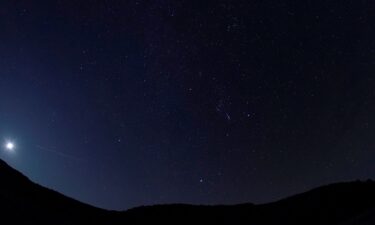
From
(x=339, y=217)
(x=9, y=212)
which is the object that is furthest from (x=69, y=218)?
(x=339, y=217)

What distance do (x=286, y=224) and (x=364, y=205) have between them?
3.77 meters

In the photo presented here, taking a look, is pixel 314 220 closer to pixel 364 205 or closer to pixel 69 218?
pixel 364 205

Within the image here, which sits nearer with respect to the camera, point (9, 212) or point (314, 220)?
point (9, 212)

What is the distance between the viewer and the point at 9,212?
Answer: 16562mm

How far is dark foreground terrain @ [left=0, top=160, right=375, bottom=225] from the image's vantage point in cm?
1764

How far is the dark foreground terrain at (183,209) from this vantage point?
1764 cm

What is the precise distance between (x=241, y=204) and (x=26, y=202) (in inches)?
490

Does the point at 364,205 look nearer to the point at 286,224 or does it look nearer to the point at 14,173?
the point at 286,224

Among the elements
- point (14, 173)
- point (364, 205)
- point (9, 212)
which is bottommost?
point (9, 212)

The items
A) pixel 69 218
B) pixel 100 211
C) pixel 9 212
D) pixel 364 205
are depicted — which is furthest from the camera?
pixel 100 211

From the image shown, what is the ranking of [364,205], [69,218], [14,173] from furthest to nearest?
1. [14,173]
2. [69,218]
3. [364,205]

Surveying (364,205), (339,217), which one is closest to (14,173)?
(339,217)

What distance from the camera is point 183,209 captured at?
2406 centimetres

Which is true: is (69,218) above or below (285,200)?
below
